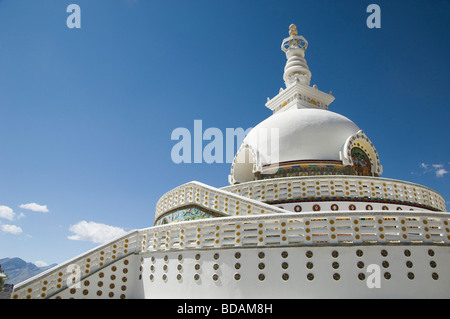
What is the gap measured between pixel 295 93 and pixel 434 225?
14.9 m

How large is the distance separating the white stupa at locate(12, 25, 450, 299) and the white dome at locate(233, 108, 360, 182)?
273cm

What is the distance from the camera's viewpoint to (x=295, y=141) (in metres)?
15.0

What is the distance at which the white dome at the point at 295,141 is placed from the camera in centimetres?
1462

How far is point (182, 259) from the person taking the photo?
779 centimetres

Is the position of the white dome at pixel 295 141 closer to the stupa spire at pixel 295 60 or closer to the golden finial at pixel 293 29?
the stupa spire at pixel 295 60

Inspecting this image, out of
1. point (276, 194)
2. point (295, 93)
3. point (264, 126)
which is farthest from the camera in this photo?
point (295, 93)

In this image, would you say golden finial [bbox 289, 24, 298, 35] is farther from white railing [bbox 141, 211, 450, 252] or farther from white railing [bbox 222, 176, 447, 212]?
white railing [bbox 141, 211, 450, 252]

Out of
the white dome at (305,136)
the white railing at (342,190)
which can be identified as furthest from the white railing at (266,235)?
the white dome at (305,136)

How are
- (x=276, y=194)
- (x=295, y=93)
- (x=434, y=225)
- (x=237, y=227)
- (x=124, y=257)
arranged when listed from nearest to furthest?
(x=434, y=225)
(x=237, y=227)
(x=124, y=257)
(x=276, y=194)
(x=295, y=93)

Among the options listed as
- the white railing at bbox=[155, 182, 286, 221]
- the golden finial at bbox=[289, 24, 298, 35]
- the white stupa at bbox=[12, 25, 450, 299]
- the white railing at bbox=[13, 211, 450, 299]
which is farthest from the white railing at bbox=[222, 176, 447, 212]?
the golden finial at bbox=[289, 24, 298, 35]

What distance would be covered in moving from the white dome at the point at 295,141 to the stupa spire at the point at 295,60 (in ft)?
20.8

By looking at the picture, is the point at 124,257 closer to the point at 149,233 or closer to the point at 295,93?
the point at 149,233

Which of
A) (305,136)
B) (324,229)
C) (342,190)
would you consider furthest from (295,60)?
(324,229)
